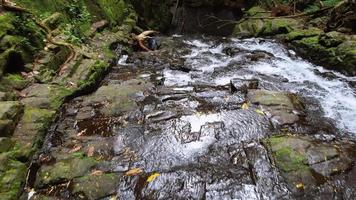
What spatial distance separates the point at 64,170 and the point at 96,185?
598 millimetres

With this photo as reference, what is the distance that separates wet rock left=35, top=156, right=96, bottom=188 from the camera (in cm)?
416

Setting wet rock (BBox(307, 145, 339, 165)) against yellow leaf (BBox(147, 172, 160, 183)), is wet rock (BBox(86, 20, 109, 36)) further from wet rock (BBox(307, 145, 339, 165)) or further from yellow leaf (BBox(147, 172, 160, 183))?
wet rock (BBox(307, 145, 339, 165))

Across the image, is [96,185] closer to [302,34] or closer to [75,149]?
[75,149]

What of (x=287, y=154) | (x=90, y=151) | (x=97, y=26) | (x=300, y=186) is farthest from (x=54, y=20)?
(x=300, y=186)

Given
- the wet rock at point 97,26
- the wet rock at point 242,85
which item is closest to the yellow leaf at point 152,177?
the wet rock at point 242,85

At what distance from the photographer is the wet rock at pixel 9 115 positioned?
15.2ft

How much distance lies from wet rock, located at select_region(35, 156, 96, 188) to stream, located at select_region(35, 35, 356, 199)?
0.09 metres

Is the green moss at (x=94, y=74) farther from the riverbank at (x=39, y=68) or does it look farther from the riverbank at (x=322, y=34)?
the riverbank at (x=322, y=34)

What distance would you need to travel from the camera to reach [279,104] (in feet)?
19.3

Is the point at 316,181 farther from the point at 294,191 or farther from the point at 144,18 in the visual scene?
the point at 144,18

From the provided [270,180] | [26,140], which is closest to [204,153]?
[270,180]

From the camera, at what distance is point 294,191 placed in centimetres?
389

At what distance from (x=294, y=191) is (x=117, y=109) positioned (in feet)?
11.6

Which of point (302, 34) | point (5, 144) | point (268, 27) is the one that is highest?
point (5, 144)
